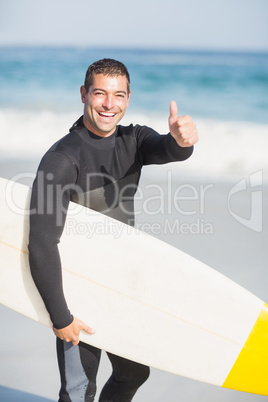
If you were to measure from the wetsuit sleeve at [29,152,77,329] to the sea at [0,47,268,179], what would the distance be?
14.1 ft

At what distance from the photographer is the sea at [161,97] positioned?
6727 millimetres

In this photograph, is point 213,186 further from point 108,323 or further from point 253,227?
point 108,323

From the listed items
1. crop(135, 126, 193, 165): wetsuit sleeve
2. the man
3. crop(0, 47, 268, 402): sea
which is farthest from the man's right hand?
crop(135, 126, 193, 165): wetsuit sleeve

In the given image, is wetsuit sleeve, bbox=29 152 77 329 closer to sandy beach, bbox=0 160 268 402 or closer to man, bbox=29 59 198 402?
man, bbox=29 59 198 402

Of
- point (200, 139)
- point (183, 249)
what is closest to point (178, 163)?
point (200, 139)

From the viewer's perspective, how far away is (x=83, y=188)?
1835 mm

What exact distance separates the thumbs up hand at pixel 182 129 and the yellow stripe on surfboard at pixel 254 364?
2.33ft

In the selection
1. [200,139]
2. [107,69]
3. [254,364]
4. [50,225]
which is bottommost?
[254,364]

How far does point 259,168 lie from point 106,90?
4572 millimetres

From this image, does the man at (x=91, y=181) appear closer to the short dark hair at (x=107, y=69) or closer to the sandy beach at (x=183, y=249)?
the short dark hair at (x=107, y=69)

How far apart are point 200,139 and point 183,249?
3576mm

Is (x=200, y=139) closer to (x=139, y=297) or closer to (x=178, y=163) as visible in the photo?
(x=178, y=163)

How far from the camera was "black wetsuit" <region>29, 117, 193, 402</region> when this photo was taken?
65.9 inches

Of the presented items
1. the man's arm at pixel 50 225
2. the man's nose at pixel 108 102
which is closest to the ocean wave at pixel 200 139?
the man's nose at pixel 108 102
